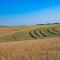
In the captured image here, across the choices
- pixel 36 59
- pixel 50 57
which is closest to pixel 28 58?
pixel 36 59

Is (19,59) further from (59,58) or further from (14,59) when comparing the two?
(59,58)

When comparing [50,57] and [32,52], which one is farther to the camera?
[32,52]

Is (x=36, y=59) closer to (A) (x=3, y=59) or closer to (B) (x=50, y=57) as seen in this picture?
(B) (x=50, y=57)

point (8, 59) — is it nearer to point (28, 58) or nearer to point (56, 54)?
point (28, 58)

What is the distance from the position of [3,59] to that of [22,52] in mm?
1313

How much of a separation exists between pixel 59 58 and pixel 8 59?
223 cm

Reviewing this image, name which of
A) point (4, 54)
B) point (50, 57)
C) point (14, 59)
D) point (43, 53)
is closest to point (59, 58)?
point (50, 57)

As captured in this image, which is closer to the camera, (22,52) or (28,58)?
(28,58)

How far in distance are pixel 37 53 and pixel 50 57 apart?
3.36 feet

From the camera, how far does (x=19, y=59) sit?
32.6 ft

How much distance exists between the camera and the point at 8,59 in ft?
32.9

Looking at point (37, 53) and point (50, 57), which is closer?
point (50, 57)

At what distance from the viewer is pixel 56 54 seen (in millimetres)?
10555

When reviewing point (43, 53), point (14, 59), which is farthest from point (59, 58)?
point (14, 59)
